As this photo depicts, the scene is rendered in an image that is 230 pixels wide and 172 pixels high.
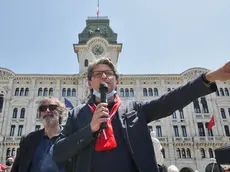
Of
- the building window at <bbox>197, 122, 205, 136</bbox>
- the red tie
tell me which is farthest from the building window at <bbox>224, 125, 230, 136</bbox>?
the red tie

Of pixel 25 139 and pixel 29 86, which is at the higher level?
pixel 29 86

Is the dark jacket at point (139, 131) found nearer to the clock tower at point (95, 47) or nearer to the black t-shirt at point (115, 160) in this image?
the black t-shirt at point (115, 160)

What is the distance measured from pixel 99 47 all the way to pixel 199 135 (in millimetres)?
19477

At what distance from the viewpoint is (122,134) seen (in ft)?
5.82

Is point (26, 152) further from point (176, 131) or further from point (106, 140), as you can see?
point (176, 131)

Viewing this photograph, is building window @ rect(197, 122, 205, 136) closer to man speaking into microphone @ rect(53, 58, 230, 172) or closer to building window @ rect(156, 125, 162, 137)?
building window @ rect(156, 125, 162, 137)

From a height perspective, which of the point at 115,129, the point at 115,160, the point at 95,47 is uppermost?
the point at 95,47

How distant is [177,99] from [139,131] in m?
0.41

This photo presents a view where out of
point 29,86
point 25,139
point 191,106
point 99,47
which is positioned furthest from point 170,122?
point 25,139

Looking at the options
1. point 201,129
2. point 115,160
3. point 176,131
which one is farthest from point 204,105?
point 115,160

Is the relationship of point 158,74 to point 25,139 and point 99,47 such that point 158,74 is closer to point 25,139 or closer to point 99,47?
point 99,47

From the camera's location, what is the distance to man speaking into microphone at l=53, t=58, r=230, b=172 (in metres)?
1.61

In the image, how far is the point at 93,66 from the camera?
2225 mm

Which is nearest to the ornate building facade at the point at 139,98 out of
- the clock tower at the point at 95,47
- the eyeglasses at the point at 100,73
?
the clock tower at the point at 95,47
